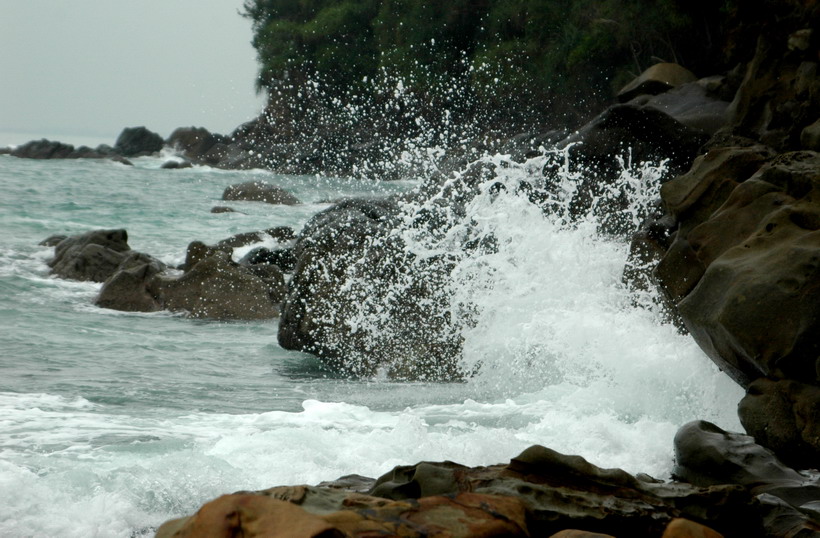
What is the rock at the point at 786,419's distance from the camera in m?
4.46

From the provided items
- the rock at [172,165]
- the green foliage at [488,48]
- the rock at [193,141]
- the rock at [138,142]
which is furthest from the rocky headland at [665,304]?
the rock at [138,142]

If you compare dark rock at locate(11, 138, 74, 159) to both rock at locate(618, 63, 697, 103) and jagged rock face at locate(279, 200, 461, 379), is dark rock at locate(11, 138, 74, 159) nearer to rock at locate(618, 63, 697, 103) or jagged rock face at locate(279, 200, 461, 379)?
rock at locate(618, 63, 697, 103)

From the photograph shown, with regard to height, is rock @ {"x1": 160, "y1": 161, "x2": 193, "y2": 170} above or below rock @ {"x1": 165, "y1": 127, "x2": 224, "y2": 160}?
below

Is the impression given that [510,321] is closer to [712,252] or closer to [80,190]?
[712,252]

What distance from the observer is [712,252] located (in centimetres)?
545

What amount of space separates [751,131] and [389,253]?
4.34 m

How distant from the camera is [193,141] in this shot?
46.9m

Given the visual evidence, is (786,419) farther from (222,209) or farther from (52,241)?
(222,209)

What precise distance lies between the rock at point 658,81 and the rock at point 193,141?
1143 inches

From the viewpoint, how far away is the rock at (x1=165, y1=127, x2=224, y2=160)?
45906 millimetres

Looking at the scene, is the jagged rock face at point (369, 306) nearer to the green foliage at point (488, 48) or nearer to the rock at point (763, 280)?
the rock at point (763, 280)


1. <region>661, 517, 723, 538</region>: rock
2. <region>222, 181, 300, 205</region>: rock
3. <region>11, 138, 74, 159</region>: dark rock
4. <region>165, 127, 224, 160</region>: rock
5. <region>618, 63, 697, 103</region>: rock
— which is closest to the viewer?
<region>661, 517, 723, 538</region>: rock

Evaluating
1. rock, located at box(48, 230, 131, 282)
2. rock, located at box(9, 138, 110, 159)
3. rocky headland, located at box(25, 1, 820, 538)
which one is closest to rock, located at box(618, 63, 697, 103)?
rocky headland, located at box(25, 1, 820, 538)

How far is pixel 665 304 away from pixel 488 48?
30.1 metres
